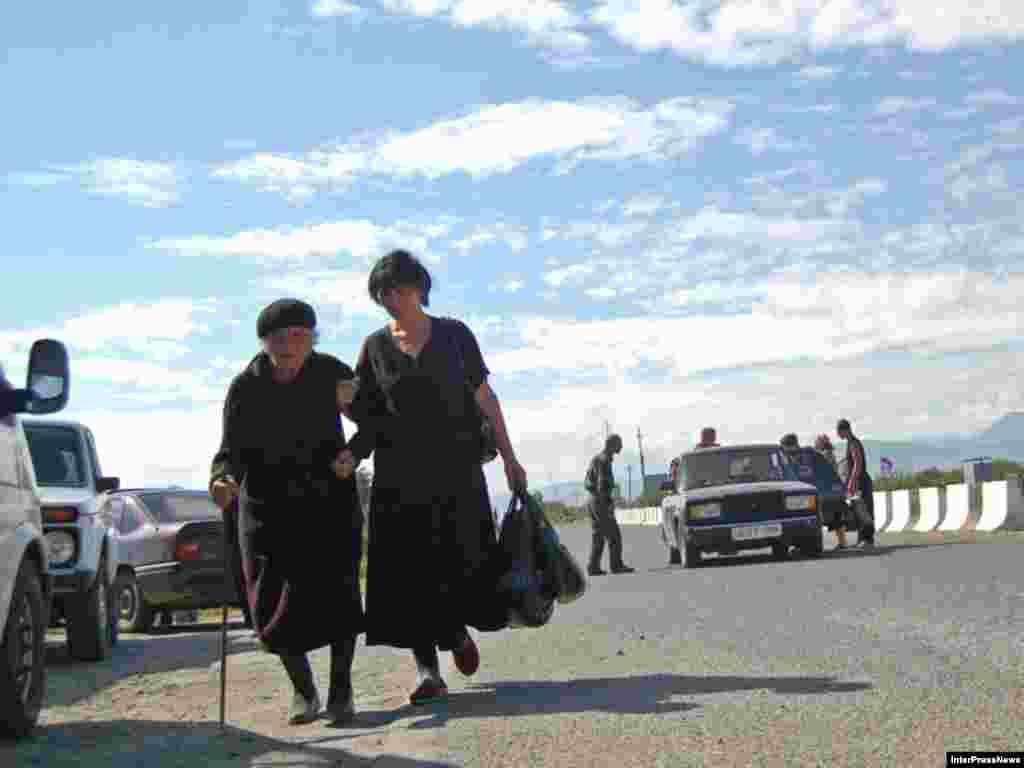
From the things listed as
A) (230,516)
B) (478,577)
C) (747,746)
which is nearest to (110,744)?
(230,516)

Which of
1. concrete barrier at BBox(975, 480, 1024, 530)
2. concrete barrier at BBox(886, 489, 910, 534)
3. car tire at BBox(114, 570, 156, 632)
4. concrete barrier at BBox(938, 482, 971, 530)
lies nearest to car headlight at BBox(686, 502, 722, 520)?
car tire at BBox(114, 570, 156, 632)

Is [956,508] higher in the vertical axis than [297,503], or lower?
lower

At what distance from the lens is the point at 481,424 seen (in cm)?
772

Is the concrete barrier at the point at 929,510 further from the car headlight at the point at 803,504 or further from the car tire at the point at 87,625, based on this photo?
the car tire at the point at 87,625

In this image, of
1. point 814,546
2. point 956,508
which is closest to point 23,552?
point 814,546

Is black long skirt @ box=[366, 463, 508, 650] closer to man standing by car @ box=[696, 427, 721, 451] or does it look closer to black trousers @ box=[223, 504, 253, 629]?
black trousers @ box=[223, 504, 253, 629]

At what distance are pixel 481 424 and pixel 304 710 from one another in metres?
1.57

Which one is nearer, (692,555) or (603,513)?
(692,555)

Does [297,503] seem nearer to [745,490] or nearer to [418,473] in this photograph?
[418,473]

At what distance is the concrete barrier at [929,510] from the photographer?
30219mm

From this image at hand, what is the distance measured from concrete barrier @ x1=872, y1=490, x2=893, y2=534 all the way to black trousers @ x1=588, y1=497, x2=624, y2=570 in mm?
13048

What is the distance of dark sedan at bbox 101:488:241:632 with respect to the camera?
619 inches

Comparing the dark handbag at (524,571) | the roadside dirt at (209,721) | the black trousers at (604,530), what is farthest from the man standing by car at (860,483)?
the dark handbag at (524,571)

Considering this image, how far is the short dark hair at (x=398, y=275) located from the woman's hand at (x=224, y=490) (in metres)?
1.09
